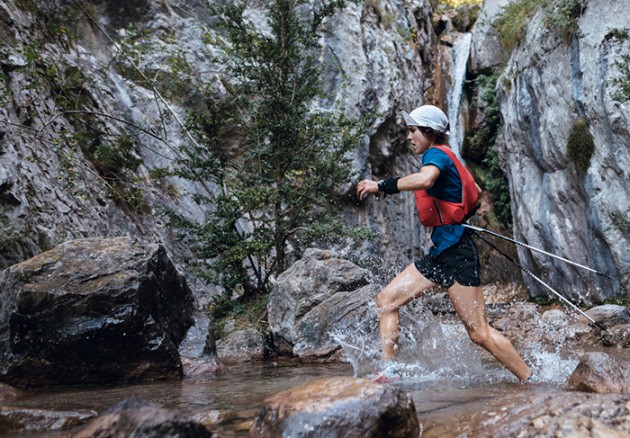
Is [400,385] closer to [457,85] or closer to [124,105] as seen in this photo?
[124,105]

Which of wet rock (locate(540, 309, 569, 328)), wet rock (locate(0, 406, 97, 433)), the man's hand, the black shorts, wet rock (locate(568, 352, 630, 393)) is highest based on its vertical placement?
the man's hand

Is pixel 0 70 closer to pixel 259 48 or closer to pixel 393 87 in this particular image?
pixel 259 48

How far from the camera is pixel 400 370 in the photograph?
403 centimetres

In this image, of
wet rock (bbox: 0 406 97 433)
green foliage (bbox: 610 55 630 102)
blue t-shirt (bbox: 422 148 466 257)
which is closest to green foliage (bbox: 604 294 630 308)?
green foliage (bbox: 610 55 630 102)

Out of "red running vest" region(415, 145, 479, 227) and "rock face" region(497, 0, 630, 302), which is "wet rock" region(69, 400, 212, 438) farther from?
"rock face" region(497, 0, 630, 302)

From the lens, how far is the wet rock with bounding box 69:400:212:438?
2104mm

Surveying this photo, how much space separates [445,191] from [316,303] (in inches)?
145

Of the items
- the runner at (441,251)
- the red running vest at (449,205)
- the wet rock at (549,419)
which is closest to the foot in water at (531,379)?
the runner at (441,251)

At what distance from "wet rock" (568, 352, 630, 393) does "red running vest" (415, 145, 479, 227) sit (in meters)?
1.28

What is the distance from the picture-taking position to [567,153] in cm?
1111

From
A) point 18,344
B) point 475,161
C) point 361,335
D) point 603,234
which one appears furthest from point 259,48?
point 475,161

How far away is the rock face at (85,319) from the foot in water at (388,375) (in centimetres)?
227

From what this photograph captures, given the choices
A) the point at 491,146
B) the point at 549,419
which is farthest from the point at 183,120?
the point at 549,419

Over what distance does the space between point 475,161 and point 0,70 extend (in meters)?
13.6
